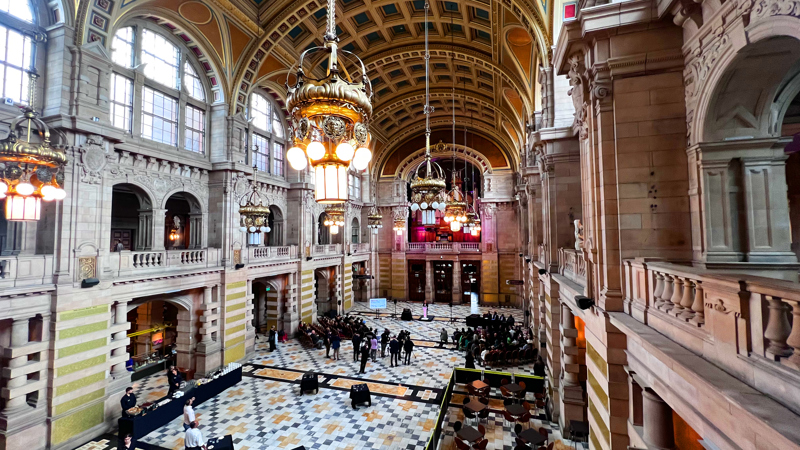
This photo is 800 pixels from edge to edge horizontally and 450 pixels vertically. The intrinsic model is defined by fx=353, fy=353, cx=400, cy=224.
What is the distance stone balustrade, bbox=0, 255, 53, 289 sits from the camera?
25.1 ft

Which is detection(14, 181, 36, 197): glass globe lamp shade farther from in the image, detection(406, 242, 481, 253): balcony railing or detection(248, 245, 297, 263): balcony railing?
detection(406, 242, 481, 253): balcony railing

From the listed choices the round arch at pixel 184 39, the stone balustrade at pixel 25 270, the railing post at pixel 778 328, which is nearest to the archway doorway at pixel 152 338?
the stone balustrade at pixel 25 270

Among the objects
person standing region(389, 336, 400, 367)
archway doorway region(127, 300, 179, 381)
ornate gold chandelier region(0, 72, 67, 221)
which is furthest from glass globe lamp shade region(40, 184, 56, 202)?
person standing region(389, 336, 400, 367)

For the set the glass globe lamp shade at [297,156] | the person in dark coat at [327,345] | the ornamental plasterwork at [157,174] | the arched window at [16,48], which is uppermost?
the arched window at [16,48]

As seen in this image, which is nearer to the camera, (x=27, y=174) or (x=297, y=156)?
(x=297, y=156)

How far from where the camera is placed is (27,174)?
6.99 metres

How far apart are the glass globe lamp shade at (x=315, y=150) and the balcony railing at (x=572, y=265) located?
4.91 meters

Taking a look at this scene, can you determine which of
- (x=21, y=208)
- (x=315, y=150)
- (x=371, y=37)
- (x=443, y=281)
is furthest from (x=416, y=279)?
(x=315, y=150)

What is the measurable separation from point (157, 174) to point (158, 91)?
9.84ft

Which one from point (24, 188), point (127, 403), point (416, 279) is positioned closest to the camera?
point (24, 188)

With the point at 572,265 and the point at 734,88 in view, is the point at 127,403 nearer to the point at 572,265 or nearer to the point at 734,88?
the point at 572,265

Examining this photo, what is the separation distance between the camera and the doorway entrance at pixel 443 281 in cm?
2888

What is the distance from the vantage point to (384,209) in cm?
2955

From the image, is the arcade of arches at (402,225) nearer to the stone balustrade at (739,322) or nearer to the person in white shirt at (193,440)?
the stone balustrade at (739,322)
